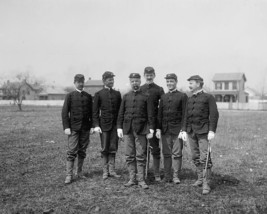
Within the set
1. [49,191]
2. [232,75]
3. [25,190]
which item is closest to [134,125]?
[49,191]

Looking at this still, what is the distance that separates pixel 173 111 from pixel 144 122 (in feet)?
2.34

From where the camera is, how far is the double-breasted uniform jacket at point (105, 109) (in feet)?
A: 22.0

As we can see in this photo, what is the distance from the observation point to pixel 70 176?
6383 mm

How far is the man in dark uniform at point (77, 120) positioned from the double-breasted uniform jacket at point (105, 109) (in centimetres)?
23

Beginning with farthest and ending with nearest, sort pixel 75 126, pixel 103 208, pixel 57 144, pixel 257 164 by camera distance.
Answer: pixel 57 144
pixel 257 164
pixel 75 126
pixel 103 208

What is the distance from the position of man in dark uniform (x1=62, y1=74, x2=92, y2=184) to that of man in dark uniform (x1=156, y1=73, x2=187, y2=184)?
1810 mm

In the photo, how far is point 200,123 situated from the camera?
234 inches

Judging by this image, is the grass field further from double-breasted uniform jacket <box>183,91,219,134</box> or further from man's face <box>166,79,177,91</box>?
man's face <box>166,79,177,91</box>

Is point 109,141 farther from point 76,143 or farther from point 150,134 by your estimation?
point 150,134

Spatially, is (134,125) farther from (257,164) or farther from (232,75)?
(232,75)

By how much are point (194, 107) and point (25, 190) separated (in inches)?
159

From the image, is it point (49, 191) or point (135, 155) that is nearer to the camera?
point (49, 191)

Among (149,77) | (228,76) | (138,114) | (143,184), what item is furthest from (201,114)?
(228,76)

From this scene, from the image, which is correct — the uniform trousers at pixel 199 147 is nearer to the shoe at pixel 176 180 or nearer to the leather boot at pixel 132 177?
the shoe at pixel 176 180
